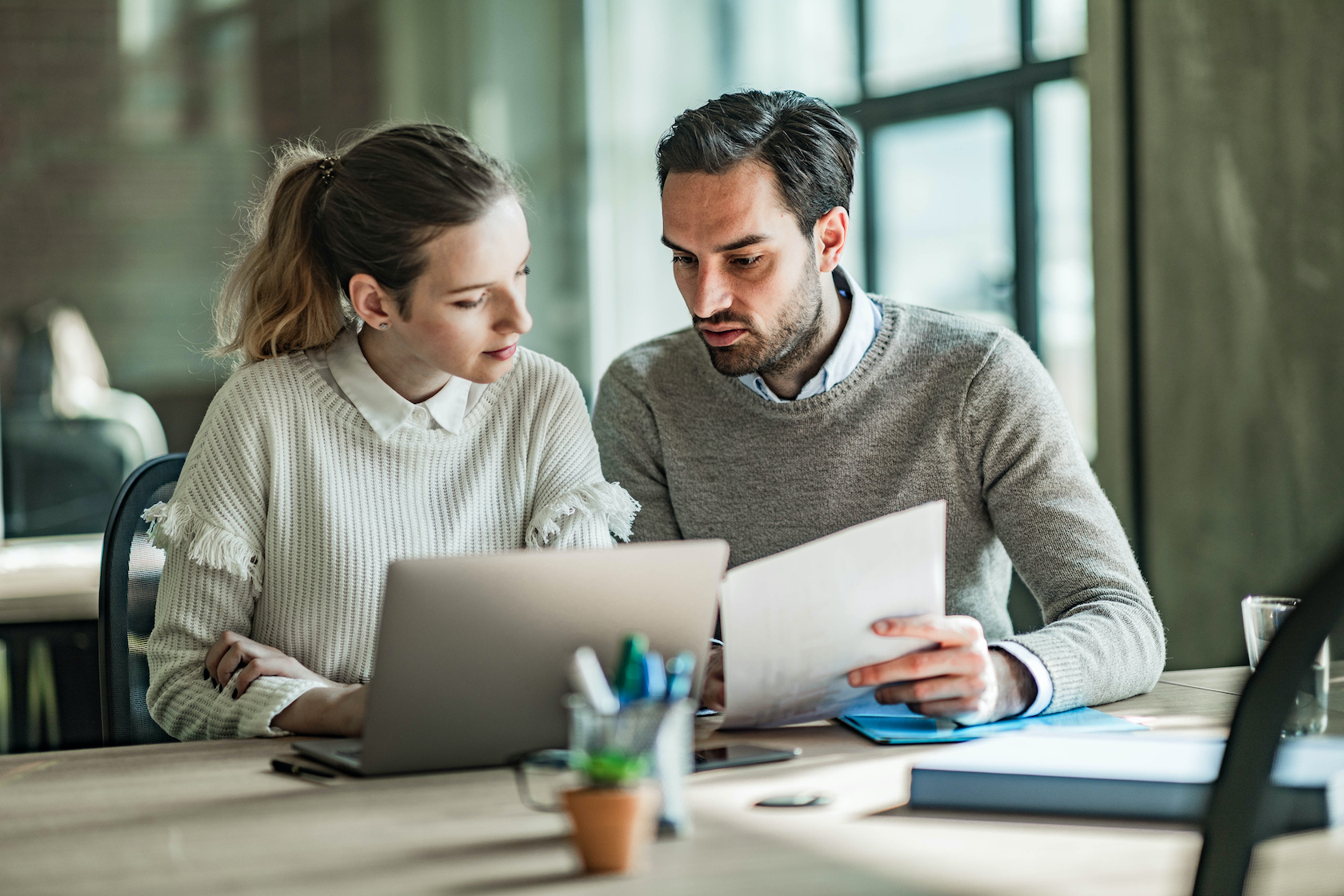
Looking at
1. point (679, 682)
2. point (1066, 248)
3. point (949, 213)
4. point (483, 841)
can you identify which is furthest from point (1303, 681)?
point (949, 213)

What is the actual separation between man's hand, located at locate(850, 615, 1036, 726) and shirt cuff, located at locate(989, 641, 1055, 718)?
0.03 meters

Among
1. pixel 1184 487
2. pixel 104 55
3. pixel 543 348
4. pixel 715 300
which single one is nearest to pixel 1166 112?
pixel 1184 487

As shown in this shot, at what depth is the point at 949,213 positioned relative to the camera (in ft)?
13.6

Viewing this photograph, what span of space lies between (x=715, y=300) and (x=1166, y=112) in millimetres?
2130

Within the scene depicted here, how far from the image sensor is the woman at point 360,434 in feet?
4.50

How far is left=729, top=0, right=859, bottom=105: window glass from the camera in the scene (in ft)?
14.7

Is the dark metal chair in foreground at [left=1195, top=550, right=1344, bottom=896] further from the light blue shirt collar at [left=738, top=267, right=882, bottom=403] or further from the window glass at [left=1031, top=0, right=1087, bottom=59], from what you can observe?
the window glass at [left=1031, top=0, right=1087, bottom=59]

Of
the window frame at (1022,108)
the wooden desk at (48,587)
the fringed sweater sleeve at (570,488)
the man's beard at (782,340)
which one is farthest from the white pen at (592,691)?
the window frame at (1022,108)

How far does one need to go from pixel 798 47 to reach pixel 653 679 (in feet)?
13.9

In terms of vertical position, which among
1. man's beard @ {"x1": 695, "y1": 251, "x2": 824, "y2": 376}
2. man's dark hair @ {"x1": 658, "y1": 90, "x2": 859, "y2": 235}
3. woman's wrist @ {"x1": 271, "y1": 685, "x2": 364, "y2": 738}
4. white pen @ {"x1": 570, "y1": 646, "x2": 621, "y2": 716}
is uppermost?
man's dark hair @ {"x1": 658, "y1": 90, "x2": 859, "y2": 235}

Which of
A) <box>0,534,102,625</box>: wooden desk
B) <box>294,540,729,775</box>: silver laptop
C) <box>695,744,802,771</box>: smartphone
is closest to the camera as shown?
<box>294,540,729,775</box>: silver laptop

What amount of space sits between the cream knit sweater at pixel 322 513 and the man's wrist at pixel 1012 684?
18.2 inches

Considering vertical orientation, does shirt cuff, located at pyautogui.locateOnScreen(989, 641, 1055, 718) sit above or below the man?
below

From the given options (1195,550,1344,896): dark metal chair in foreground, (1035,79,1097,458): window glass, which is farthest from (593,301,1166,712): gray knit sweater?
(1035,79,1097,458): window glass
